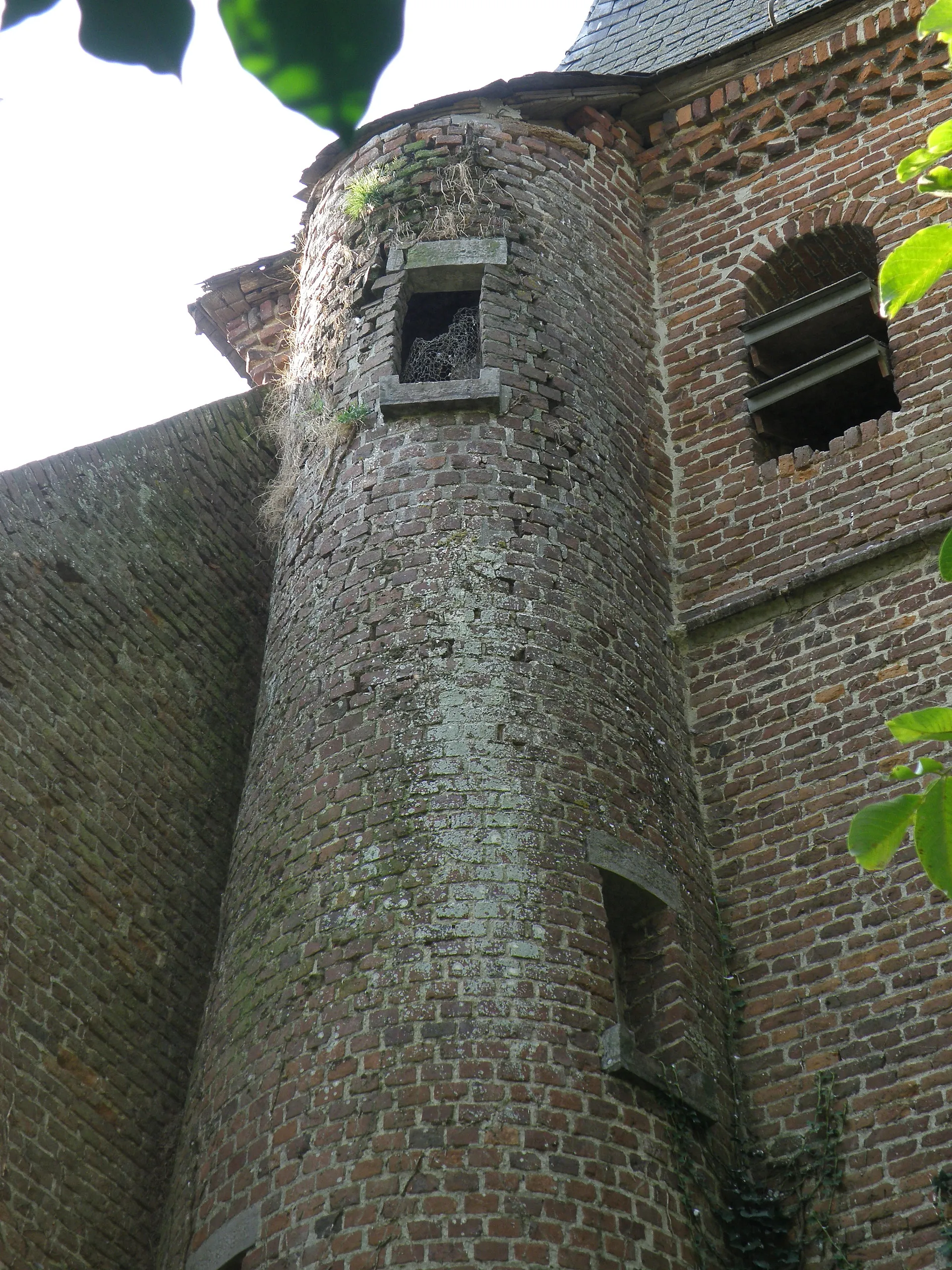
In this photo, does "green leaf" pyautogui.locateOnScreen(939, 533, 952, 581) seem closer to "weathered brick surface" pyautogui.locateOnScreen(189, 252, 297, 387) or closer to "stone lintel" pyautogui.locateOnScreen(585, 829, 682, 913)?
"stone lintel" pyautogui.locateOnScreen(585, 829, 682, 913)

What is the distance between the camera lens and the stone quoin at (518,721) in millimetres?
6547

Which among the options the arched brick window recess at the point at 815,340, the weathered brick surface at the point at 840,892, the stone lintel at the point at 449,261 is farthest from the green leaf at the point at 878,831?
the arched brick window recess at the point at 815,340

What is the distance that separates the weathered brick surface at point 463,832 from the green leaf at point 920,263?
404 centimetres

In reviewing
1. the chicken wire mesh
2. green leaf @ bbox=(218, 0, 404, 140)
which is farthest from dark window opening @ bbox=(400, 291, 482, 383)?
green leaf @ bbox=(218, 0, 404, 140)

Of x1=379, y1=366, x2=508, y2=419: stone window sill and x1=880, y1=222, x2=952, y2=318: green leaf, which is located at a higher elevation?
x1=379, y1=366, x2=508, y2=419: stone window sill

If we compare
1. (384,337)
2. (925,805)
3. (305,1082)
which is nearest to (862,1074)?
(305,1082)

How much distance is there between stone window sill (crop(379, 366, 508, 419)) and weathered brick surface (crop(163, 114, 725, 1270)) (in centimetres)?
11

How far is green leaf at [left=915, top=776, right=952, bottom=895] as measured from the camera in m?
3.11

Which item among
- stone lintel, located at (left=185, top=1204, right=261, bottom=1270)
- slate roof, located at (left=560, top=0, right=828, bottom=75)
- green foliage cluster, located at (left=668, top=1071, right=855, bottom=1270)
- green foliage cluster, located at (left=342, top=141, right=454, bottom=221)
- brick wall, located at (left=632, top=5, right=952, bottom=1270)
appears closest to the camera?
stone lintel, located at (left=185, top=1204, right=261, bottom=1270)

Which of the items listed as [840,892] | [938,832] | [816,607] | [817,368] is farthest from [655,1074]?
[817,368]

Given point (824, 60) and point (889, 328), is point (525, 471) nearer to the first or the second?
point (889, 328)

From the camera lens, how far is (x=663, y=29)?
44.1 ft

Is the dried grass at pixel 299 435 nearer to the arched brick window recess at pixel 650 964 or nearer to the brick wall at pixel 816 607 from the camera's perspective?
the brick wall at pixel 816 607

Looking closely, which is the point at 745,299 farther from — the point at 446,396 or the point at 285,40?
the point at 285,40
